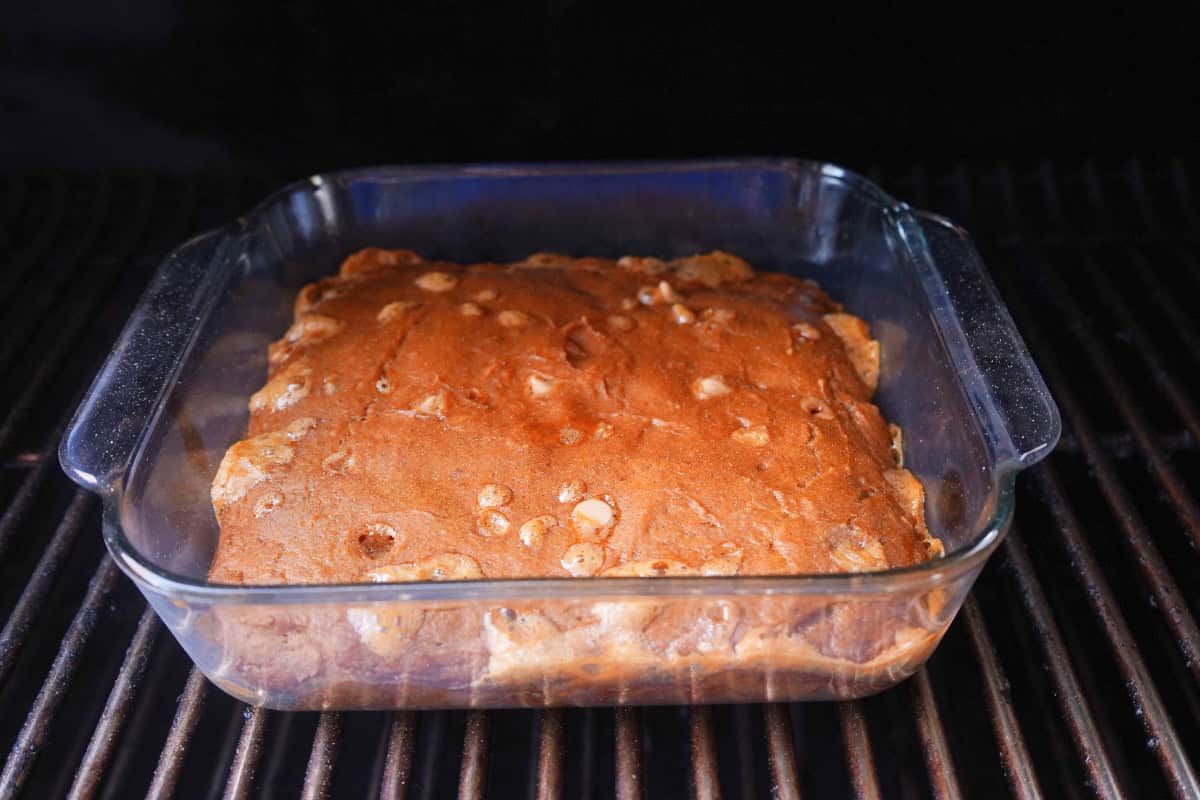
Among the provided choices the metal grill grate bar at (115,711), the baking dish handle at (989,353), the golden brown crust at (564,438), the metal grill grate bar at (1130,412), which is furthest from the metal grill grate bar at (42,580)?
the metal grill grate bar at (1130,412)

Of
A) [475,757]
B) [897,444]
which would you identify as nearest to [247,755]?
[475,757]

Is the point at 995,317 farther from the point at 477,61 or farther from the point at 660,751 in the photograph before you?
the point at 477,61

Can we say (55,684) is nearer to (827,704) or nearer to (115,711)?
(115,711)

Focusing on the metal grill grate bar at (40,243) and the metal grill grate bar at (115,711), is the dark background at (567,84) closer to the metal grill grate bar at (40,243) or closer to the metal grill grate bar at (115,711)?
the metal grill grate bar at (40,243)

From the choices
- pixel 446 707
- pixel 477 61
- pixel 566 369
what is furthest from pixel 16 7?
pixel 446 707

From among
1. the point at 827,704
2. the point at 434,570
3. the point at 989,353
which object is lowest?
the point at 827,704

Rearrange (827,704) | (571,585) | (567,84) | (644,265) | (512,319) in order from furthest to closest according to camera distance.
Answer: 1. (567,84)
2. (644,265)
3. (512,319)
4. (827,704)
5. (571,585)
